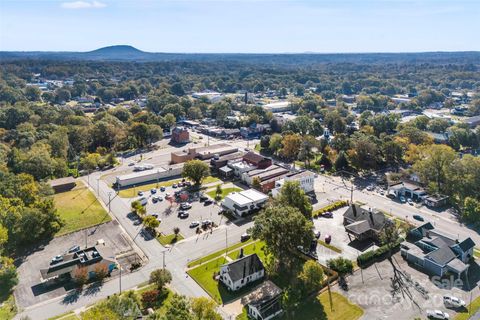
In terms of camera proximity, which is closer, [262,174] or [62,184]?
[62,184]

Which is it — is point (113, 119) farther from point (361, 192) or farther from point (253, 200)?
point (361, 192)

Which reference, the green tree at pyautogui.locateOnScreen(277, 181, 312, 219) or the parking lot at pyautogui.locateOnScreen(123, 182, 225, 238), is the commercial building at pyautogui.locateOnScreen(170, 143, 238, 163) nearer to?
the parking lot at pyautogui.locateOnScreen(123, 182, 225, 238)

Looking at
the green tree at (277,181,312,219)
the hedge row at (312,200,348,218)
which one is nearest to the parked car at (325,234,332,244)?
the green tree at (277,181,312,219)

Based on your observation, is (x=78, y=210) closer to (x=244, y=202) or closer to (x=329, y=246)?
(x=244, y=202)

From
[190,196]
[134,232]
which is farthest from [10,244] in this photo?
[190,196]

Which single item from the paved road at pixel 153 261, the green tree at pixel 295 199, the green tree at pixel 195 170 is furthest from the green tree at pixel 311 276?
the green tree at pixel 195 170

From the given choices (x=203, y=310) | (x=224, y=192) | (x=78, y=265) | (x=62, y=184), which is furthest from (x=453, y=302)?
(x=62, y=184)
